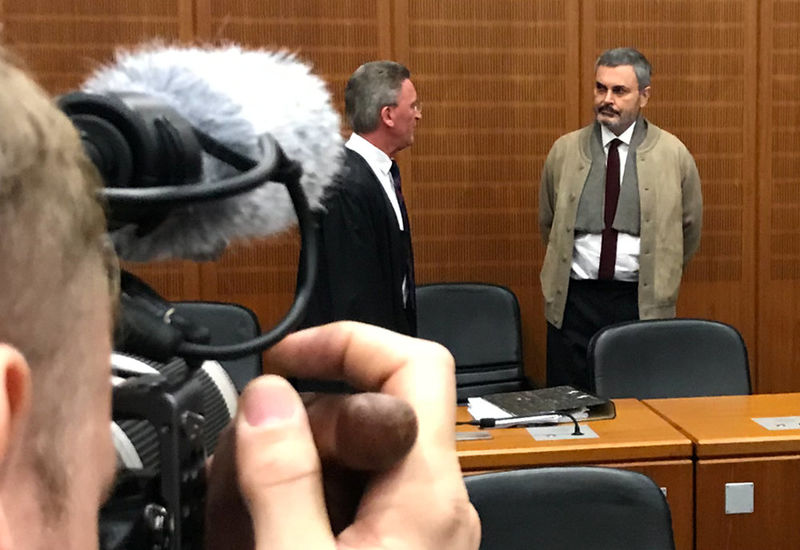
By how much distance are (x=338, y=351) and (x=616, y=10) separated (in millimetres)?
4421

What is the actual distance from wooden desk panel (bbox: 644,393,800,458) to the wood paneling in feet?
6.81

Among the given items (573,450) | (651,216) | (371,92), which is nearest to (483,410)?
(573,450)

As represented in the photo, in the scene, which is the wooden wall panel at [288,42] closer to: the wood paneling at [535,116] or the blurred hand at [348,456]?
the wood paneling at [535,116]

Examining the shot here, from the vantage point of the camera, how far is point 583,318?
13.6 feet

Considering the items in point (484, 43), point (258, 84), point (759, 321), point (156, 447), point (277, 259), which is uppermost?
point (484, 43)

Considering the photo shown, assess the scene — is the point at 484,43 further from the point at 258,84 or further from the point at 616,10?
the point at 258,84

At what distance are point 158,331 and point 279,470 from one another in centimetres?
11

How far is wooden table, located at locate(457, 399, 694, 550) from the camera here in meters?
2.21

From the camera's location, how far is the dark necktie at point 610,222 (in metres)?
3.99

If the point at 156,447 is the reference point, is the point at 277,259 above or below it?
below

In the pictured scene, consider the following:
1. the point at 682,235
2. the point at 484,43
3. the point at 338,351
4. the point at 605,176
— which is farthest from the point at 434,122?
the point at 338,351

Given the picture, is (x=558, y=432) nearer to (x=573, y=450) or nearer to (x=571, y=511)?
(x=573, y=450)

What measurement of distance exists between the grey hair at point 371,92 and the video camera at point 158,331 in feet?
10.6

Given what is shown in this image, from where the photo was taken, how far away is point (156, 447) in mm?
498
